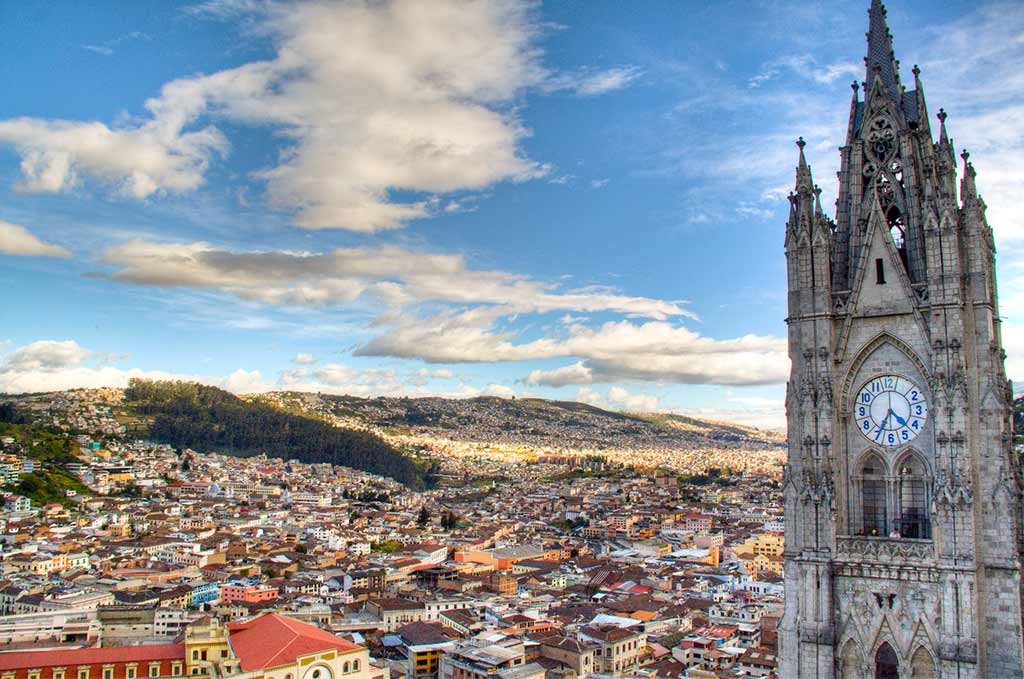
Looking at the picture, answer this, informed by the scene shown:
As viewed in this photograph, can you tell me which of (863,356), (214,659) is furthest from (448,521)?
(863,356)

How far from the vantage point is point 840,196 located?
22984 millimetres

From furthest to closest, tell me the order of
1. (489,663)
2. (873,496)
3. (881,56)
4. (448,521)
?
(448,521) < (489,663) < (881,56) < (873,496)

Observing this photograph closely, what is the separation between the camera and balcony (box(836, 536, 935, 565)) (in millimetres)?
20125

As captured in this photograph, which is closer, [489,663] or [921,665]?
[921,665]

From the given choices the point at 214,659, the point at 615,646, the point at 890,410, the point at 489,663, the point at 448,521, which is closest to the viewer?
Answer: the point at 890,410

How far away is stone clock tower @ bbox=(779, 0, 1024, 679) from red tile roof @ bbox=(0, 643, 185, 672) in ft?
116

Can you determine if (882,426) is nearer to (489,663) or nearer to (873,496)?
(873,496)

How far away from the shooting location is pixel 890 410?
21.1 metres

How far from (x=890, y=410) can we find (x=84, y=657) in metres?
40.5

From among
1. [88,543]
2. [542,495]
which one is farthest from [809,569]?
[542,495]

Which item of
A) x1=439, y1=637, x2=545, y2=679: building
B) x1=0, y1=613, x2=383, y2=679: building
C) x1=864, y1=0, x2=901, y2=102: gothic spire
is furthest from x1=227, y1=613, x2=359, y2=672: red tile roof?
x1=864, y1=0, x2=901, y2=102: gothic spire

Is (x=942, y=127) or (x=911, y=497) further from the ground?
(x=942, y=127)

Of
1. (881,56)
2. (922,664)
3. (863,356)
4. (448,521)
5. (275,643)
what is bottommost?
(448,521)

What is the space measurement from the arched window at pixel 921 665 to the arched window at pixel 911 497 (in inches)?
101
